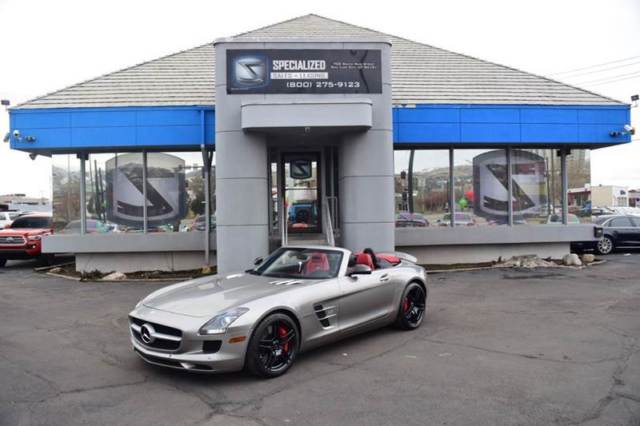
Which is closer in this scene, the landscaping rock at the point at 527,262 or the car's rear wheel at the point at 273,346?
the car's rear wheel at the point at 273,346

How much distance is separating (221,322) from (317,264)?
1913mm

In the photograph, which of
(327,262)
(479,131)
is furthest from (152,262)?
(479,131)

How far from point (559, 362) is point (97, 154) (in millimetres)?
13225

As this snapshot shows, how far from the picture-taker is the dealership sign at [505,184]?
15.3 metres

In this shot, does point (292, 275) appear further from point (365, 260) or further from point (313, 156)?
point (313, 156)

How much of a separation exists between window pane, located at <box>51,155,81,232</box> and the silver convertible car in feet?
31.5

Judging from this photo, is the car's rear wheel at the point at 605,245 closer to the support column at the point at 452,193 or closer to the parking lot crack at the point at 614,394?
the support column at the point at 452,193

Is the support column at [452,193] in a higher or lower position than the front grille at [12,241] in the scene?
higher

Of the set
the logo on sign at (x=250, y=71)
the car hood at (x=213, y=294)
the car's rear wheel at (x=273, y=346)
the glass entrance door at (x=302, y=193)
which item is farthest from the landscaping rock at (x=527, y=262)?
the car's rear wheel at (x=273, y=346)

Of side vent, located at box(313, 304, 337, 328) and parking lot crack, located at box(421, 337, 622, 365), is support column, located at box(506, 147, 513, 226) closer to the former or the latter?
parking lot crack, located at box(421, 337, 622, 365)

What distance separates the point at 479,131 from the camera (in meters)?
14.3

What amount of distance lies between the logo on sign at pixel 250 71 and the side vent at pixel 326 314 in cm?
720

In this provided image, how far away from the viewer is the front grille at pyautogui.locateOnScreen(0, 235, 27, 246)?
15.9 metres

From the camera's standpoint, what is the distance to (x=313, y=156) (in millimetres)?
14930
